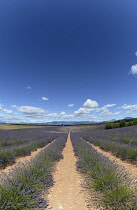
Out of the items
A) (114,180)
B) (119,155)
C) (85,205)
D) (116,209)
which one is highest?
(114,180)

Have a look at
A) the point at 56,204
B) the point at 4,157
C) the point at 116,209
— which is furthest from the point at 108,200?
the point at 4,157

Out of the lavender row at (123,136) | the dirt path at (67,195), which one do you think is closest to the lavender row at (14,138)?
the dirt path at (67,195)

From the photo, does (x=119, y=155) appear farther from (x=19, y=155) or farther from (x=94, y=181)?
(x=19, y=155)

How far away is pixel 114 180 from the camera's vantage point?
2633mm

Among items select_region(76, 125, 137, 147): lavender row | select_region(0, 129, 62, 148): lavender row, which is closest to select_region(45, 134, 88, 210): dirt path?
select_region(76, 125, 137, 147): lavender row

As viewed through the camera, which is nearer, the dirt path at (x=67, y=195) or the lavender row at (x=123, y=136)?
the dirt path at (x=67, y=195)

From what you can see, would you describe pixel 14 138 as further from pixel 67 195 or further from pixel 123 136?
pixel 123 136

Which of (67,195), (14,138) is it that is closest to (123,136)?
(67,195)

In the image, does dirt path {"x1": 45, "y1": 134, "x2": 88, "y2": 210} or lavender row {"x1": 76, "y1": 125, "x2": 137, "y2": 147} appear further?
lavender row {"x1": 76, "y1": 125, "x2": 137, "y2": 147}

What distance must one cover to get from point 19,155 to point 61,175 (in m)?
4.07

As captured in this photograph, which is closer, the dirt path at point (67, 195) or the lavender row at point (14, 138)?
the dirt path at point (67, 195)

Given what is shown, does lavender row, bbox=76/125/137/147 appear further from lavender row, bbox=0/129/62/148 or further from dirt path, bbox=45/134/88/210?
lavender row, bbox=0/129/62/148

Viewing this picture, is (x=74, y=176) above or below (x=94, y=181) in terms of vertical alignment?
below

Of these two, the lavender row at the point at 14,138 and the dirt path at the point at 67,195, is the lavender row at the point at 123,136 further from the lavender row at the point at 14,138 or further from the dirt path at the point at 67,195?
the lavender row at the point at 14,138
